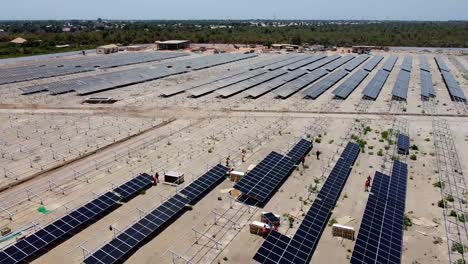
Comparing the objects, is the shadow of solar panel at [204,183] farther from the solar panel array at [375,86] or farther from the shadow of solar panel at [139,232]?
the solar panel array at [375,86]

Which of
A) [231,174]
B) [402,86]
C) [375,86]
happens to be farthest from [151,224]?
[402,86]

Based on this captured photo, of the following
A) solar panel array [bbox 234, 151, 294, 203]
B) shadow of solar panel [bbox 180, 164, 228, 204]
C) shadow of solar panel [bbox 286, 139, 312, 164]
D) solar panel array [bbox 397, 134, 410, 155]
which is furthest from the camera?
solar panel array [bbox 397, 134, 410, 155]

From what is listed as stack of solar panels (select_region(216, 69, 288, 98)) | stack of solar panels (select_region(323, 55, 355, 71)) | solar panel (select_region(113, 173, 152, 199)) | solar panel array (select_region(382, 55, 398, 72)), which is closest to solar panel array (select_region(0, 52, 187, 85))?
stack of solar panels (select_region(216, 69, 288, 98))

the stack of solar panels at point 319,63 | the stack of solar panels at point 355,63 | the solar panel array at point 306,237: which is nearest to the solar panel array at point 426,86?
the stack of solar panels at point 355,63

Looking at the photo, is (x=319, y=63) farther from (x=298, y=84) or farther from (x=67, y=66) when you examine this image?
(x=67, y=66)

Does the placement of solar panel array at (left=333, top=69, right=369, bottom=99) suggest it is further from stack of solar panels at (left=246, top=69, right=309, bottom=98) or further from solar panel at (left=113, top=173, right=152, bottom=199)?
solar panel at (left=113, top=173, right=152, bottom=199)

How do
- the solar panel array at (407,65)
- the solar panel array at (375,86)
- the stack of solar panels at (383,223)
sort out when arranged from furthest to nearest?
the solar panel array at (407,65) → the solar panel array at (375,86) → the stack of solar panels at (383,223)

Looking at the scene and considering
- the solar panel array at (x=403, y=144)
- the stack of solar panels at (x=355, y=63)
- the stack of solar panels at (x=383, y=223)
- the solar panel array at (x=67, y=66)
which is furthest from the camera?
the stack of solar panels at (x=355, y=63)
